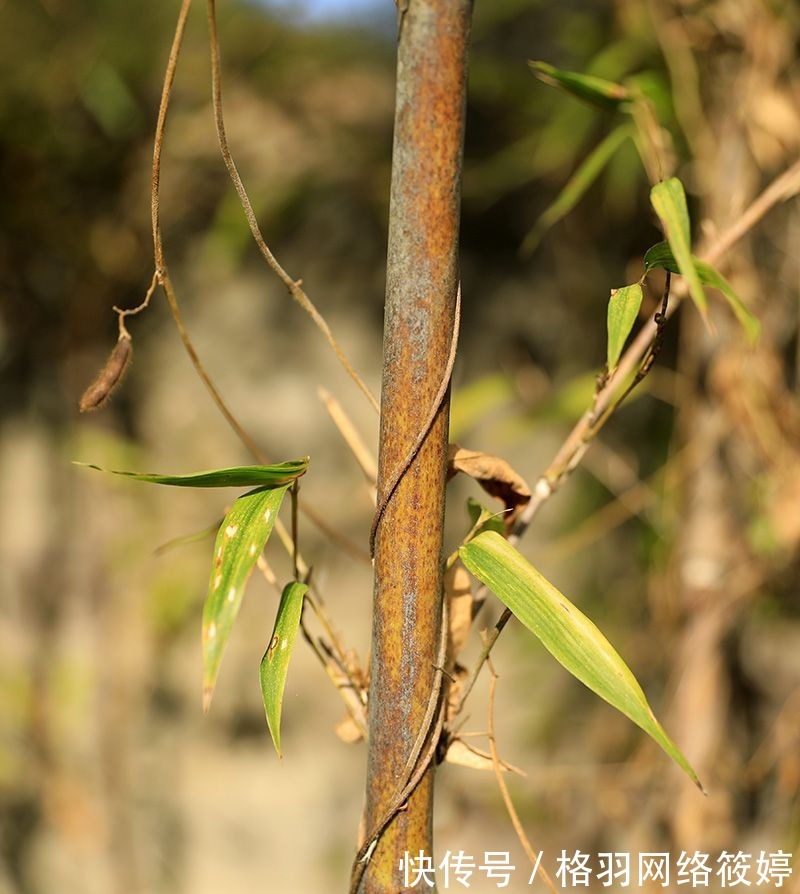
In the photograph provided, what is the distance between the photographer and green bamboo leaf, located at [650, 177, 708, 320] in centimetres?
34

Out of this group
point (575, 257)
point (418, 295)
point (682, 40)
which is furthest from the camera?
point (575, 257)

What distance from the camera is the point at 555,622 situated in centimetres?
36

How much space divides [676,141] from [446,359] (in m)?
0.69

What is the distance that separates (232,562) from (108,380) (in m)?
0.11

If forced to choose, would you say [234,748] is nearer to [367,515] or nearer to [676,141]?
[367,515]

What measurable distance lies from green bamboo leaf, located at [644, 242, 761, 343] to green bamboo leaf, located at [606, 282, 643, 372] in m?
0.01

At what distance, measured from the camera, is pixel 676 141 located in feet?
2.99

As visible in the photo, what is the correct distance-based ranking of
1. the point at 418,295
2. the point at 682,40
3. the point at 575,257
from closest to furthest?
1. the point at 418,295
2. the point at 682,40
3. the point at 575,257

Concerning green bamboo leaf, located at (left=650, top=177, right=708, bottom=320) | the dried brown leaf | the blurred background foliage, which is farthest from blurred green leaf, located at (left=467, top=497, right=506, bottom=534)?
the blurred background foliage

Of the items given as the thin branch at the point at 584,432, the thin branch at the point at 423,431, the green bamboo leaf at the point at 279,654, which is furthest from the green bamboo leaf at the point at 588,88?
the green bamboo leaf at the point at 279,654

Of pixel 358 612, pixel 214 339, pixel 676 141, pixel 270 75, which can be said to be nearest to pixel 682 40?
pixel 676 141

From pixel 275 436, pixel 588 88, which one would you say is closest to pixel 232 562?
pixel 588 88

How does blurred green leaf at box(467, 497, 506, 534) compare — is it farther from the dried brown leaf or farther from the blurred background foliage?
the blurred background foliage

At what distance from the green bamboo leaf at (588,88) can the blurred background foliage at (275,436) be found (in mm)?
387
